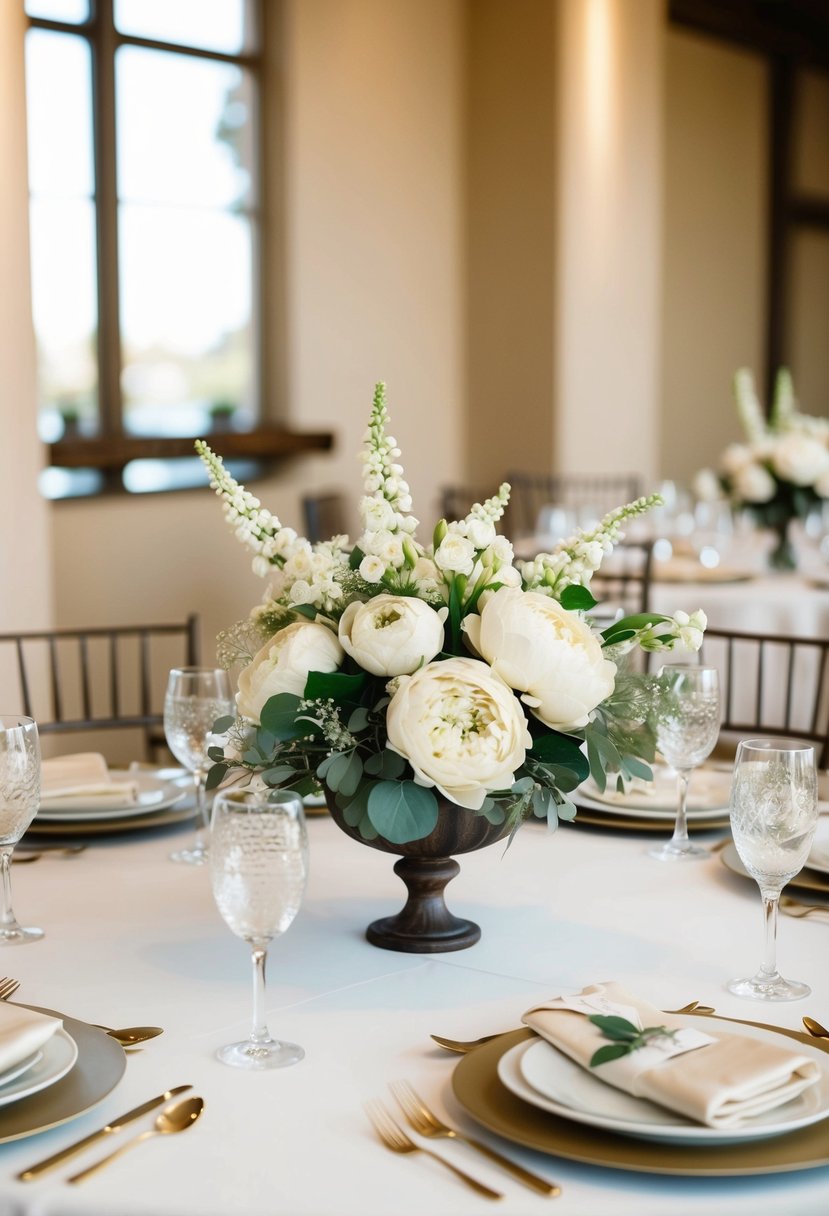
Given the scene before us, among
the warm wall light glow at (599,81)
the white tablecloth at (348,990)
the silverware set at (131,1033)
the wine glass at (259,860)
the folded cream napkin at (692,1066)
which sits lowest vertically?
the white tablecloth at (348,990)

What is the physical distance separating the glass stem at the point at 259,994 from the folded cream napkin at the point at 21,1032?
0.47ft

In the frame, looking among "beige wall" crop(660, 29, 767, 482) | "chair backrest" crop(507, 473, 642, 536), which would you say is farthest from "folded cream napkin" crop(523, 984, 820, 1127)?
"beige wall" crop(660, 29, 767, 482)

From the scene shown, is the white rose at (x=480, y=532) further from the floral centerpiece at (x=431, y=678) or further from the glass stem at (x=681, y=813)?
the glass stem at (x=681, y=813)

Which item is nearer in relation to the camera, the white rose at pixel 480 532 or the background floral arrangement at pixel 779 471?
the white rose at pixel 480 532

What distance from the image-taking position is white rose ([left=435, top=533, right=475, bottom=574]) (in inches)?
50.1

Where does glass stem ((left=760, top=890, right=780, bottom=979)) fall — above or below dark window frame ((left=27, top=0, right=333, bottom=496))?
below

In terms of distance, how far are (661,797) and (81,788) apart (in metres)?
0.71

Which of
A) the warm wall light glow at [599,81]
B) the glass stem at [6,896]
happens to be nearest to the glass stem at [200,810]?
the glass stem at [6,896]

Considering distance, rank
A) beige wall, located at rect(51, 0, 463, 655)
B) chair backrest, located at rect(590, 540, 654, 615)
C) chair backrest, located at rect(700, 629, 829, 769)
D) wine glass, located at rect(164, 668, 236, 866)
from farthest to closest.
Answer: beige wall, located at rect(51, 0, 463, 655) < chair backrest, located at rect(700, 629, 829, 769) < chair backrest, located at rect(590, 540, 654, 615) < wine glass, located at rect(164, 668, 236, 866)

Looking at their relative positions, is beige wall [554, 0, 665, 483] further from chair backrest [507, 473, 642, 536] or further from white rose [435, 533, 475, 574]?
white rose [435, 533, 475, 574]

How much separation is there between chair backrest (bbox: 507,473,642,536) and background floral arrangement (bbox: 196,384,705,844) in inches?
177

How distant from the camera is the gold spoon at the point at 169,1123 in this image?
3.02 ft

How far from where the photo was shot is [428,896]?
135cm

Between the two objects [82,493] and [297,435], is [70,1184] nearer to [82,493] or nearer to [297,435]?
[82,493]
